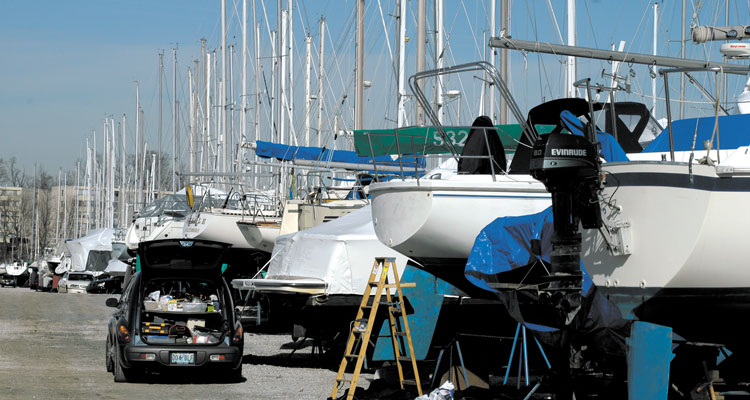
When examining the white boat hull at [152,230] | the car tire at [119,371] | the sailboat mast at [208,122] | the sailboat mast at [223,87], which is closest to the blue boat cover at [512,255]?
the car tire at [119,371]

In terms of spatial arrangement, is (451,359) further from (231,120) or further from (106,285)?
(106,285)

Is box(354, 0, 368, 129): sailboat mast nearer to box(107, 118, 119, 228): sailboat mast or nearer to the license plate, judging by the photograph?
the license plate

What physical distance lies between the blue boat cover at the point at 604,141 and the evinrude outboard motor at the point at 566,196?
1.44 m

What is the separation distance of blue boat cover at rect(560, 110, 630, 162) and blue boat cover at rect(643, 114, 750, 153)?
2.65ft

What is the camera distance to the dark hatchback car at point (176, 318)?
14656mm

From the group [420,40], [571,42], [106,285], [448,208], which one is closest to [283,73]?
[420,40]

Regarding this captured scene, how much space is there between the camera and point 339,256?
16.3 meters

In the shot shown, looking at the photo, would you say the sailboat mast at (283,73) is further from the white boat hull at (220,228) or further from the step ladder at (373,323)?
the step ladder at (373,323)

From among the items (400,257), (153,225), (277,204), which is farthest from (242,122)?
(400,257)

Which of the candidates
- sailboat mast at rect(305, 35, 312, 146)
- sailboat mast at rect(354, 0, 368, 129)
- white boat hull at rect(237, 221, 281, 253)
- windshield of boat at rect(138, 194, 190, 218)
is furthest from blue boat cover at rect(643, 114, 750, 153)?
windshield of boat at rect(138, 194, 190, 218)

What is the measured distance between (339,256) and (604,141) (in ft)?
20.9

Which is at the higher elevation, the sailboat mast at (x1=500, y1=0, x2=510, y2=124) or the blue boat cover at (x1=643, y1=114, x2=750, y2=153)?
the sailboat mast at (x1=500, y1=0, x2=510, y2=124)

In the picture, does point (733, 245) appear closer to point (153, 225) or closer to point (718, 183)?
point (718, 183)

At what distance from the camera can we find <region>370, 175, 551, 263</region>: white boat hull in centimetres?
1241
